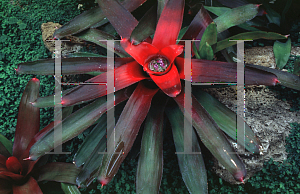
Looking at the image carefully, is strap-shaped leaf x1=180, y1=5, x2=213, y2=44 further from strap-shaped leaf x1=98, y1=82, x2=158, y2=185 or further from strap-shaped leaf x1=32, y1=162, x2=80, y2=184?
strap-shaped leaf x1=32, y1=162, x2=80, y2=184

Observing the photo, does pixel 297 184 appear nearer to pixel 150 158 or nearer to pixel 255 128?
pixel 255 128

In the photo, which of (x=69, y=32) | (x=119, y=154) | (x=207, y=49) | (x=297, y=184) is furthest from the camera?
(x=69, y=32)

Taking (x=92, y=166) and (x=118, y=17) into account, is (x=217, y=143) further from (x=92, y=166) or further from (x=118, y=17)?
(x=118, y=17)

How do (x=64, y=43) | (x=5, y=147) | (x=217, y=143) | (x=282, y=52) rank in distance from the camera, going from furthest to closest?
(x=64, y=43), (x=282, y=52), (x=5, y=147), (x=217, y=143)

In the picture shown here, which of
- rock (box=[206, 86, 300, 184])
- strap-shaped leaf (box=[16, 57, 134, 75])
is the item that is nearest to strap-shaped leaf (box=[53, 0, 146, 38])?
strap-shaped leaf (box=[16, 57, 134, 75])

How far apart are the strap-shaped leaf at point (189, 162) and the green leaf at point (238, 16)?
598 millimetres

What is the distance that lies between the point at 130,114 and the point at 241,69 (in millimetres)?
589

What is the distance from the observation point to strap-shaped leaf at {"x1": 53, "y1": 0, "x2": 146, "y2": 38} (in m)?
1.50

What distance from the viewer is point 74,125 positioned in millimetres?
1200

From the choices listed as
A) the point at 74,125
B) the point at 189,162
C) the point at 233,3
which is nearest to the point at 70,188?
the point at 74,125

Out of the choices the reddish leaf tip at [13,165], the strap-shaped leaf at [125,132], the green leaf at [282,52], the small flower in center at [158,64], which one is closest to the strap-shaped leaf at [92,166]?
the strap-shaped leaf at [125,132]

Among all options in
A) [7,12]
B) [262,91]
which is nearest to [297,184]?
[262,91]

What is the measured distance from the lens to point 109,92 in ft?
3.78

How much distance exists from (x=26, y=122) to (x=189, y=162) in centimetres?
108
